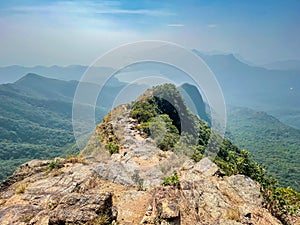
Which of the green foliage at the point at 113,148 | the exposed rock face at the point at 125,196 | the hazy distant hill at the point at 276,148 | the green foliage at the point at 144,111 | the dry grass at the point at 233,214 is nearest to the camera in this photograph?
the exposed rock face at the point at 125,196

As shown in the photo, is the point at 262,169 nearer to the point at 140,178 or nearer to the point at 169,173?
the point at 169,173

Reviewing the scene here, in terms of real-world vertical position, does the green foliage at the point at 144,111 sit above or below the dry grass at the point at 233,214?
below

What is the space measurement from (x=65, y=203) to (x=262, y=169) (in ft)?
34.1

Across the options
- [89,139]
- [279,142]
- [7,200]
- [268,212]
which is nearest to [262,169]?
[268,212]

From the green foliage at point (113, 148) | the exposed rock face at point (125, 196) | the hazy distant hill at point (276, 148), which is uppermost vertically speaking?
the exposed rock face at point (125, 196)

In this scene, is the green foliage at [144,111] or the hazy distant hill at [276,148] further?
the hazy distant hill at [276,148]

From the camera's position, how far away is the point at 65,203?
9.38 meters

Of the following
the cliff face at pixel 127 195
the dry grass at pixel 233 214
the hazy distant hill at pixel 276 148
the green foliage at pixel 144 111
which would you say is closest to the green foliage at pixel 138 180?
the cliff face at pixel 127 195

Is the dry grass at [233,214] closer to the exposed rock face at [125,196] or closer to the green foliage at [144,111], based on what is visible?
the exposed rock face at [125,196]

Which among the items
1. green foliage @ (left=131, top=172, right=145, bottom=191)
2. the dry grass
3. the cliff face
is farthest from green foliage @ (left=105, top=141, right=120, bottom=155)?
the dry grass

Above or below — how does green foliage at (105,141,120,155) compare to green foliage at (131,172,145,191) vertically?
below

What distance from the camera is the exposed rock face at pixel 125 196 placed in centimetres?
927

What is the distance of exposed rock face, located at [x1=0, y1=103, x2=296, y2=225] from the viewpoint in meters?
9.27

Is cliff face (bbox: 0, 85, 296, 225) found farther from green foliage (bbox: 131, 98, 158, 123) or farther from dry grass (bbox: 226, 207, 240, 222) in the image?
green foliage (bbox: 131, 98, 158, 123)
